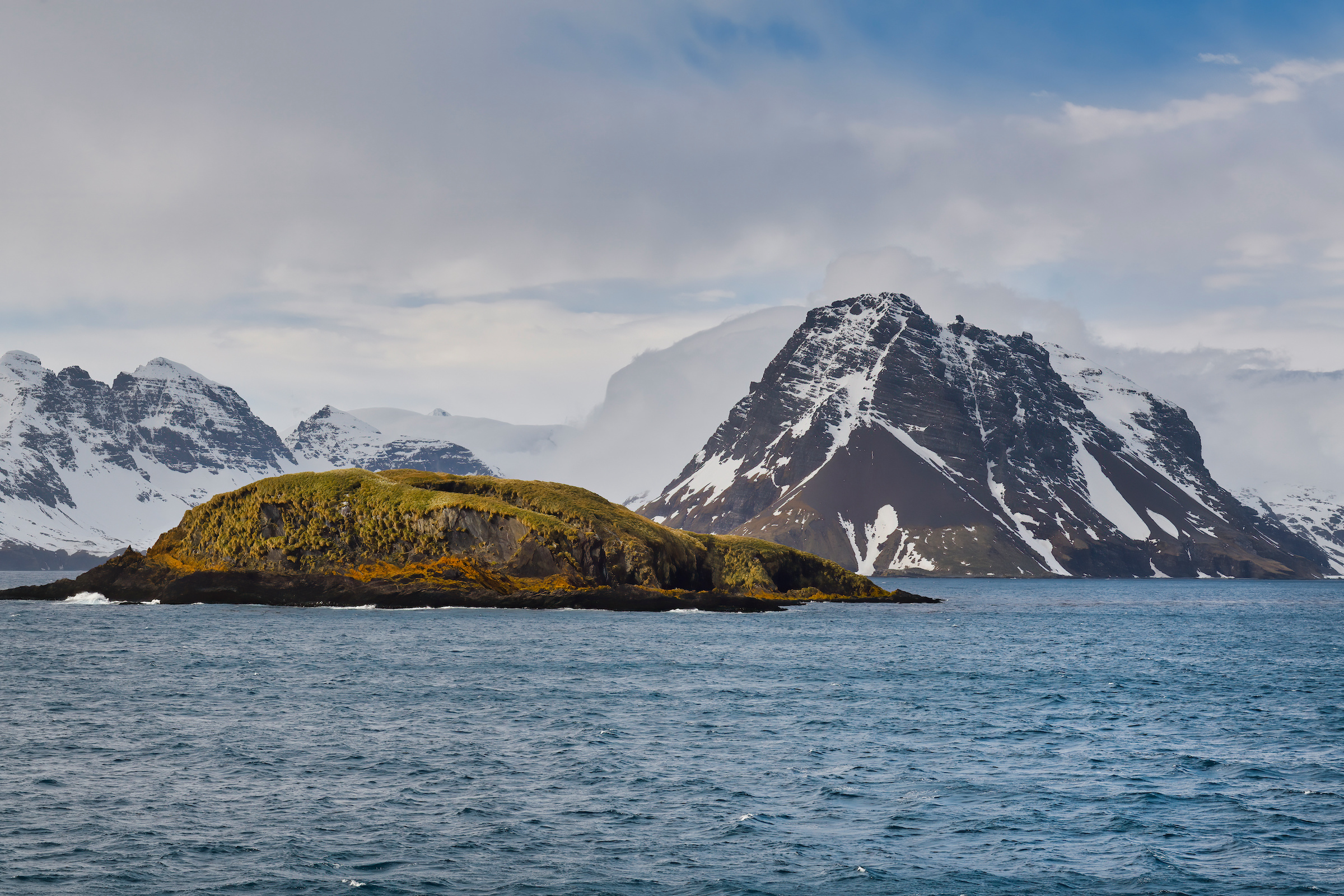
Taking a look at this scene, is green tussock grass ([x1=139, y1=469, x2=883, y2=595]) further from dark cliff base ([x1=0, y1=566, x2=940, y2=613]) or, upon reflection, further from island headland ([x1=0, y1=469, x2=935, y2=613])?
dark cliff base ([x1=0, y1=566, x2=940, y2=613])

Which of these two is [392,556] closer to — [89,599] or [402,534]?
[402,534]

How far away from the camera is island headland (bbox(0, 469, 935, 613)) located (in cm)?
14338

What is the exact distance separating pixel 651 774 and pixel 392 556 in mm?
113653

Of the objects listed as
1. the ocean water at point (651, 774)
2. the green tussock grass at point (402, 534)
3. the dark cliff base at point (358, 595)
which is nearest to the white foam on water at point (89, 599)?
the dark cliff base at point (358, 595)

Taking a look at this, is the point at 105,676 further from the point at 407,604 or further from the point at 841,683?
the point at 407,604

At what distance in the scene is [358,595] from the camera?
141 meters

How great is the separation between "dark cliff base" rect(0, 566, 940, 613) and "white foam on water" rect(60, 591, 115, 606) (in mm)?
603

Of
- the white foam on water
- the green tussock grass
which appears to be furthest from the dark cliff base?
the green tussock grass

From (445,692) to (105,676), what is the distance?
2055 cm

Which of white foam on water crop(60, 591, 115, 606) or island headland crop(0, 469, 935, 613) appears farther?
white foam on water crop(60, 591, 115, 606)

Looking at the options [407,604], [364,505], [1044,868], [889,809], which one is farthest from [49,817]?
[364,505]

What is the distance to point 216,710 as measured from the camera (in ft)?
170

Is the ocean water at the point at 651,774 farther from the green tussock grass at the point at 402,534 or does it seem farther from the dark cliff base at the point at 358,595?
the green tussock grass at the point at 402,534

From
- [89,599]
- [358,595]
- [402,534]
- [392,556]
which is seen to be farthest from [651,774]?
[89,599]
